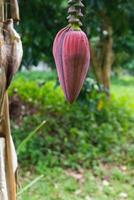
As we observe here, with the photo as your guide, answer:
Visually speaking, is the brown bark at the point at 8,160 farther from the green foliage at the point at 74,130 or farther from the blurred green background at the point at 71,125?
the green foliage at the point at 74,130

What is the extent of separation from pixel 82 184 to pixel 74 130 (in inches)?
32.8

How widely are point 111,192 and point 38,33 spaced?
1241 millimetres

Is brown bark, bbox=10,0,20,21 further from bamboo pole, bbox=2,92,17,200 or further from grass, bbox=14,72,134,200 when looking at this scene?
grass, bbox=14,72,134,200

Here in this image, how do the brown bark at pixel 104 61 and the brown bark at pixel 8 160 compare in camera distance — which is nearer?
the brown bark at pixel 8 160

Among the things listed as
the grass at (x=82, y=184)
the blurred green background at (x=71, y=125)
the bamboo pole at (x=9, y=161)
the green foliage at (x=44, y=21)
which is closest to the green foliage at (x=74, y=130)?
the blurred green background at (x=71, y=125)

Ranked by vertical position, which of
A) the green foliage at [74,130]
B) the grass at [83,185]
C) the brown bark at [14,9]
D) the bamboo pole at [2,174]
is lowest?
the grass at [83,185]

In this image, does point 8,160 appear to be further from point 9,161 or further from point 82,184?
point 82,184

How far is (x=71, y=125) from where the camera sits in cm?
433

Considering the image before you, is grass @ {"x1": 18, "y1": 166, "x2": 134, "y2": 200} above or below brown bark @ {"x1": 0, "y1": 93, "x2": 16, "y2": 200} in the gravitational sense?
below

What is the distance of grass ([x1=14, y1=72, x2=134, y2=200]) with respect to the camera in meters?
3.07

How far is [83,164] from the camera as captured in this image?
146 inches

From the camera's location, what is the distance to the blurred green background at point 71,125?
322cm

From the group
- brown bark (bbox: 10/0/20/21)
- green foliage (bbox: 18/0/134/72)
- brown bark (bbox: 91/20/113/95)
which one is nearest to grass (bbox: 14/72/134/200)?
green foliage (bbox: 18/0/134/72)

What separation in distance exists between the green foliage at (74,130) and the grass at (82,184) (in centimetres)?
14
